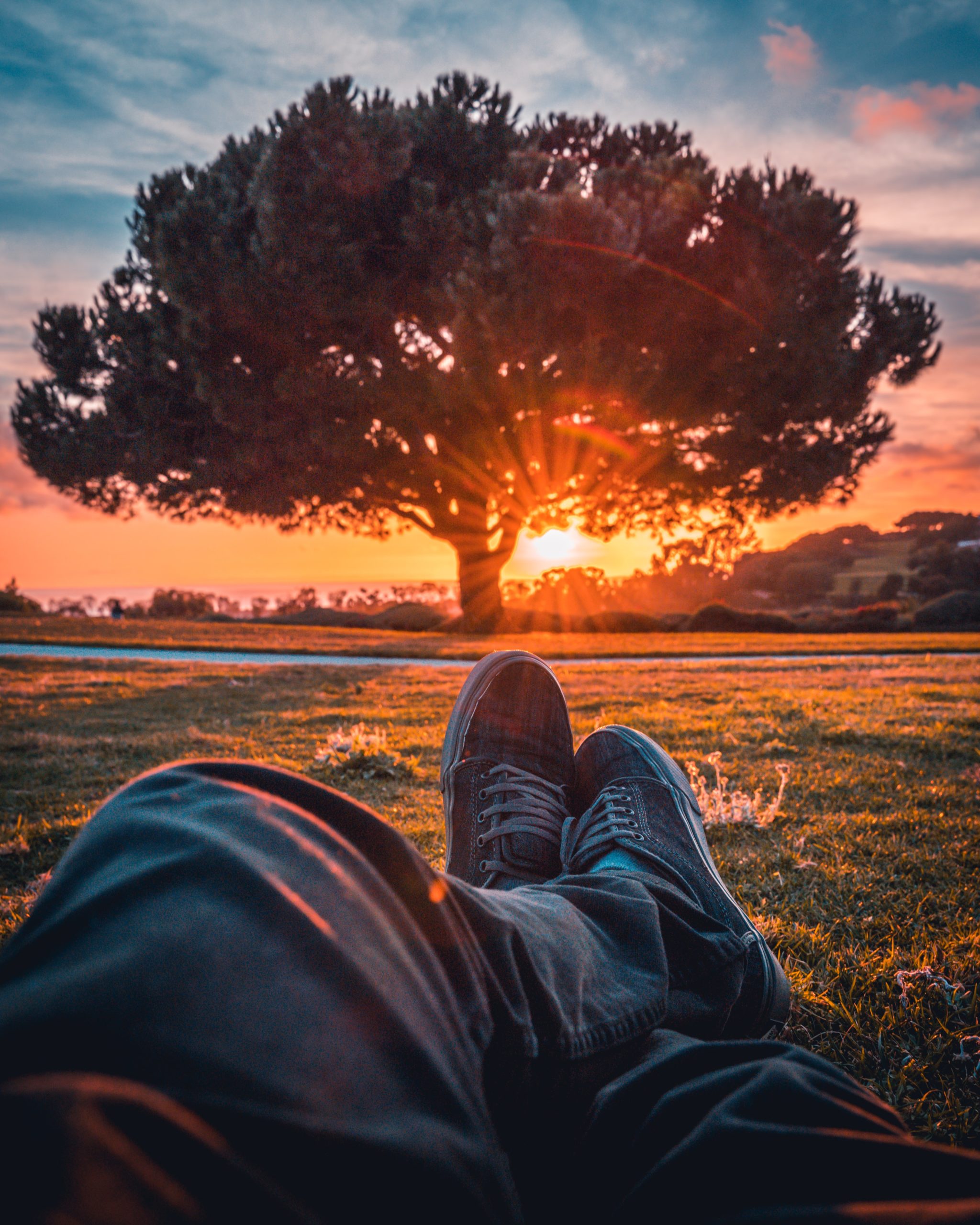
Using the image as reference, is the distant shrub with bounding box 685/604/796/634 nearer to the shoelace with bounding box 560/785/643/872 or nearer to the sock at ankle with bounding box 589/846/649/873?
the shoelace with bounding box 560/785/643/872

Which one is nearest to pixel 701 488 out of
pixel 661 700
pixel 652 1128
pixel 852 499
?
pixel 852 499

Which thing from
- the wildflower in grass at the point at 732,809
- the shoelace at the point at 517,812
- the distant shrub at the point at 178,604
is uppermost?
the distant shrub at the point at 178,604

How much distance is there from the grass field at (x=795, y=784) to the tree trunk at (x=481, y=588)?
34.2 feet

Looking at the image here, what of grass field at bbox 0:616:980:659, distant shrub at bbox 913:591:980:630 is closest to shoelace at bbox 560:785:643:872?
grass field at bbox 0:616:980:659

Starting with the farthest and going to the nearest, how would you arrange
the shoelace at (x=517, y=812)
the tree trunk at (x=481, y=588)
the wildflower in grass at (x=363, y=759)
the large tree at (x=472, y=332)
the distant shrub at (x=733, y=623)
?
the distant shrub at (x=733, y=623)
the tree trunk at (x=481, y=588)
the large tree at (x=472, y=332)
the wildflower in grass at (x=363, y=759)
the shoelace at (x=517, y=812)

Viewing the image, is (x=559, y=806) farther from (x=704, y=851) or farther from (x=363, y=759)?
(x=363, y=759)

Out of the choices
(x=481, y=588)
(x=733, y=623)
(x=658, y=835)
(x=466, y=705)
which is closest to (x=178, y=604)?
(x=481, y=588)

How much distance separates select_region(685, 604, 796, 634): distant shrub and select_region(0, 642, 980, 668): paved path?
7.31 meters

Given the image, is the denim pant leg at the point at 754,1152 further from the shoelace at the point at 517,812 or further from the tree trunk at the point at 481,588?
the tree trunk at the point at 481,588

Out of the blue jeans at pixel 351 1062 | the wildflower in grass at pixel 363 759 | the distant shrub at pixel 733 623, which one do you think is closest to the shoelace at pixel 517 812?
the blue jeans at pixel 351 1062

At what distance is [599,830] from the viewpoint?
1.50m

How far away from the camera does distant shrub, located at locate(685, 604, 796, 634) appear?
18.1m

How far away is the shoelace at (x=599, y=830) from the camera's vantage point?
1.43m

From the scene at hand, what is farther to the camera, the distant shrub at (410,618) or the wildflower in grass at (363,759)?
the distant shrub at (410,618)
